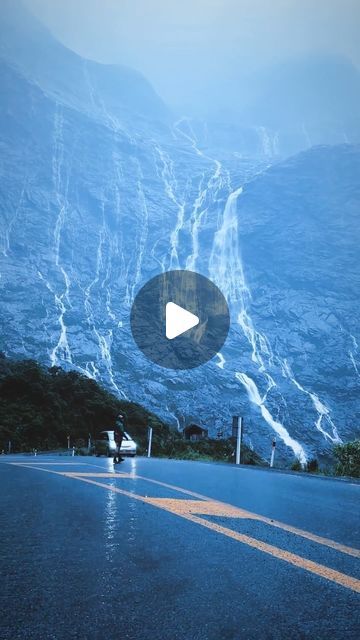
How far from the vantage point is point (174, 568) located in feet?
10.7

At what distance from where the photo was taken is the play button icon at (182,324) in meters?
167

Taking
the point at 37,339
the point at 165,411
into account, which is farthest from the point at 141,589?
the point at 37,339

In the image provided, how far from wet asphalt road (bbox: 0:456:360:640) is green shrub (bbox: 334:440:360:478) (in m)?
10.3

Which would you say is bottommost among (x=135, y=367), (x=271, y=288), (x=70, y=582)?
(x=70, y=582)

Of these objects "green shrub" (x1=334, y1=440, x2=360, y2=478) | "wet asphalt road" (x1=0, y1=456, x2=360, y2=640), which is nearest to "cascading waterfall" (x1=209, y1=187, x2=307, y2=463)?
"green shrub" (x1=334, y1=440, x2=360, y2=478)

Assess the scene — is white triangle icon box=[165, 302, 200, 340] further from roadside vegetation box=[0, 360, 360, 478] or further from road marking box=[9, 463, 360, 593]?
road marking box=[9, 463, 360, 593]

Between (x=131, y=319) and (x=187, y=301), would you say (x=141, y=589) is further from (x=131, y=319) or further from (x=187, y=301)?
(x=187, y=301)

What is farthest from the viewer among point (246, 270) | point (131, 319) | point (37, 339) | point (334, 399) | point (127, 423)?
point (246, 270)

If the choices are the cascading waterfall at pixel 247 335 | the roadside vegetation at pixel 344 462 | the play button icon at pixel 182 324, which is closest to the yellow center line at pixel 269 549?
the roadside vegetation at pixel 344 462

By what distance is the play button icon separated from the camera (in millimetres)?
166750

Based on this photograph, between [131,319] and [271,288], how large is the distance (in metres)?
50.7

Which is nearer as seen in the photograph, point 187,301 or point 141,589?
point 141,589

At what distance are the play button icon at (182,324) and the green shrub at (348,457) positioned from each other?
134 metres

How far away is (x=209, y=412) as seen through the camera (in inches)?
5546
